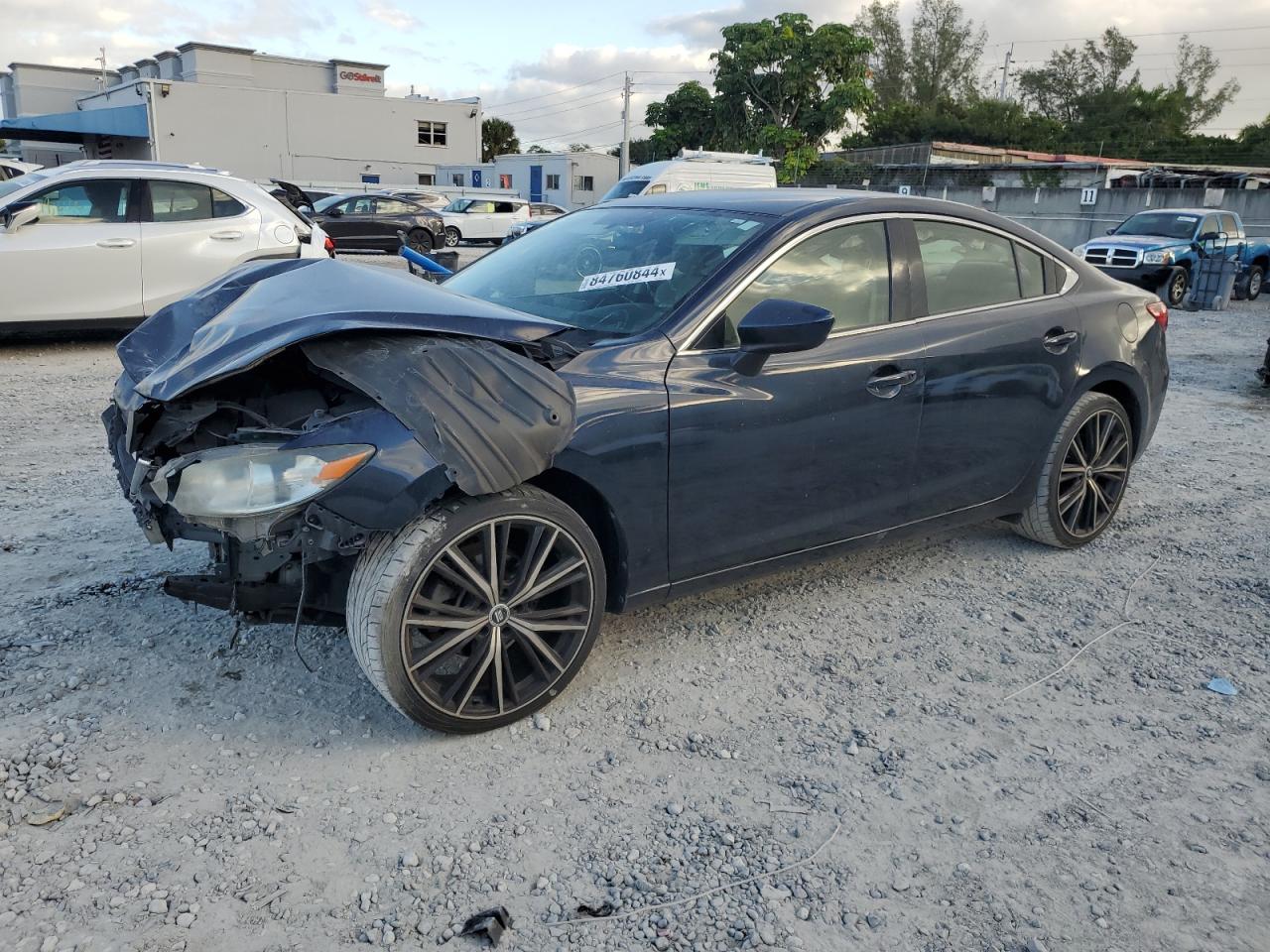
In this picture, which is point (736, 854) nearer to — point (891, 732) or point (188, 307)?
point (891, 732)

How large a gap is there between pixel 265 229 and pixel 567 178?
42.8 metres

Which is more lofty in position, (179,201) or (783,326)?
(179,201)

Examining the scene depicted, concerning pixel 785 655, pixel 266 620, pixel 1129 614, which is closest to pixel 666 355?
pixel 785 655

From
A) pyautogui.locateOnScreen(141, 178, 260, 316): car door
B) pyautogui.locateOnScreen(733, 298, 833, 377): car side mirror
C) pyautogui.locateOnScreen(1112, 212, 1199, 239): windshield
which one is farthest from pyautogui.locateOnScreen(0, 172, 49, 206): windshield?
pyautogui.locateOnScreen(1112, 212, 1199, 239): windshield

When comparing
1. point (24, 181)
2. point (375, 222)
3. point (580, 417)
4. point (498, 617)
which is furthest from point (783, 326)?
point (375, 222)

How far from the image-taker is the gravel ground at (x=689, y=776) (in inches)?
92.7

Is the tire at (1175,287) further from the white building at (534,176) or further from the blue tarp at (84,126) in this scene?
the blue tarp at (84,126)

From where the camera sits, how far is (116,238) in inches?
340

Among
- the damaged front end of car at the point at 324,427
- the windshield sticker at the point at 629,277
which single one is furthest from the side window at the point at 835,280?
the damaged front end of car at the point at 324,427

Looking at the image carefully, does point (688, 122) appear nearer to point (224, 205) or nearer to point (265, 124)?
point (265, 124)

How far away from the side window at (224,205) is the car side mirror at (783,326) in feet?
25.1

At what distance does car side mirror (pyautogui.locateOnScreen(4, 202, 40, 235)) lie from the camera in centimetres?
815

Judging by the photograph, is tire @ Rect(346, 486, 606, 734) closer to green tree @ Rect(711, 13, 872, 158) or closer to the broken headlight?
the broken headlight

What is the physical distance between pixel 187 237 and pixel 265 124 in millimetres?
42071
